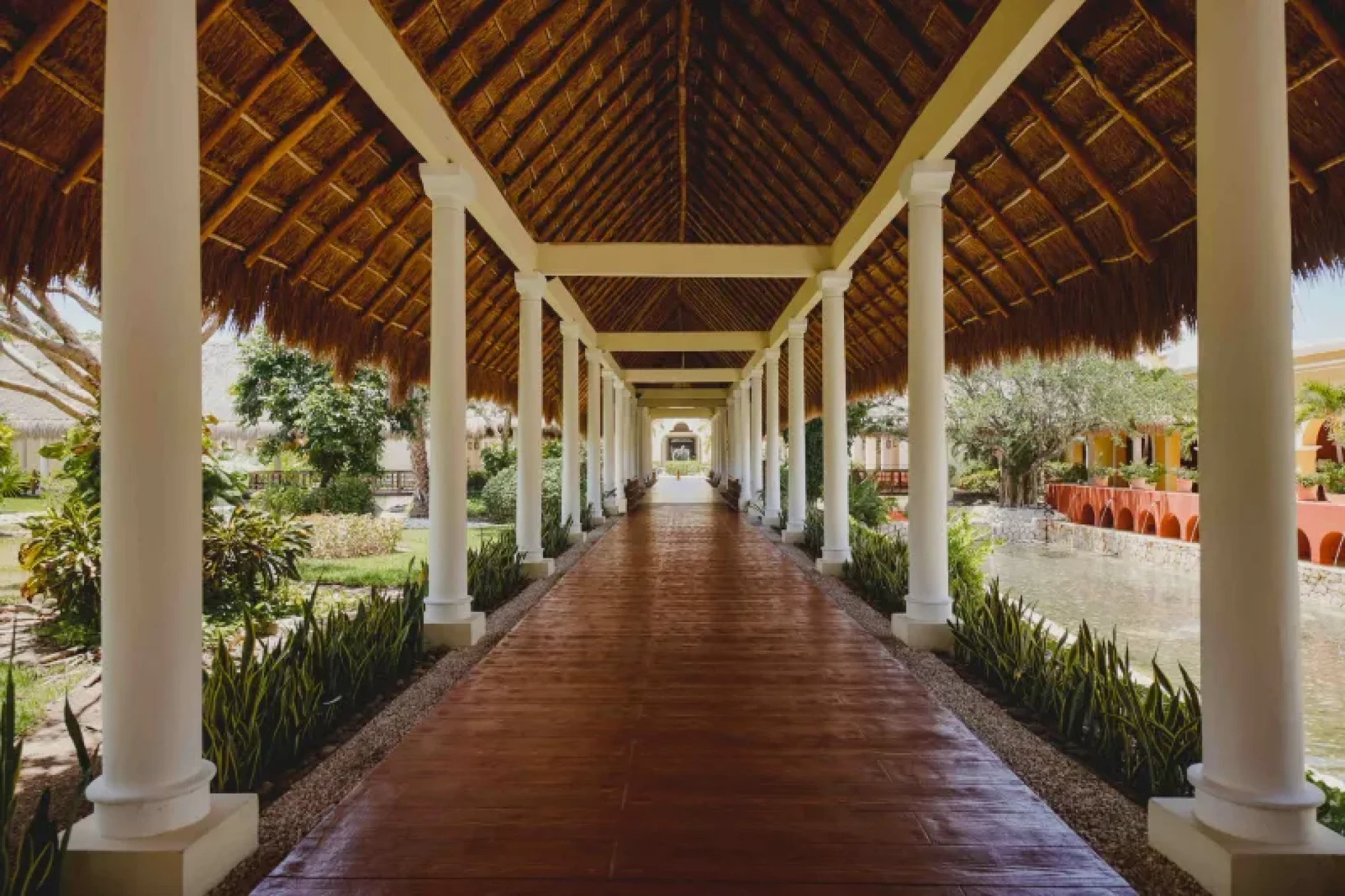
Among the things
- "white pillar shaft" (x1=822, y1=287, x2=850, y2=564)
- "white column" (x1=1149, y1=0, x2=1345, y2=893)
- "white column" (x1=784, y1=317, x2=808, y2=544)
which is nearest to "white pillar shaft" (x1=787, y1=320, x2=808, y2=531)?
"white column" (x1=784, y1=317, x2=808, y2=544)

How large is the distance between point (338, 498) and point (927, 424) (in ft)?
43.6

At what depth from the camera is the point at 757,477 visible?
15.4 metres

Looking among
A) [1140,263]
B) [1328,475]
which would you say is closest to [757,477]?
[1328,475]

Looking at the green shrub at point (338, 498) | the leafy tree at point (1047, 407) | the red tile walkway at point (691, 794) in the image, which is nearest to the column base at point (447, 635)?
the red tile walkway at point (691, 794)

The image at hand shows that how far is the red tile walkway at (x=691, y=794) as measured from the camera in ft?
7.45

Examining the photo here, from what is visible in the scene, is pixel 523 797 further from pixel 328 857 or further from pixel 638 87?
pixel 638 87

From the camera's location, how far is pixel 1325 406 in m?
13.2

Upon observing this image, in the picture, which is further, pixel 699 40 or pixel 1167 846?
pixel 699 40

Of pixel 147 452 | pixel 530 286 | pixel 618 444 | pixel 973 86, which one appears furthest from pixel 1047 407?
pixel 147 452

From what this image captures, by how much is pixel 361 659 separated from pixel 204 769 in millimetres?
1655

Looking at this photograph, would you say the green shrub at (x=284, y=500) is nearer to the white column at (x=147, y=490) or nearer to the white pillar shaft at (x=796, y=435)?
the white pillar shaft at (x=796, y=435)

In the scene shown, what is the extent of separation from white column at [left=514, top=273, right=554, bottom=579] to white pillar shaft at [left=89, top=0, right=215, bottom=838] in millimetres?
5136

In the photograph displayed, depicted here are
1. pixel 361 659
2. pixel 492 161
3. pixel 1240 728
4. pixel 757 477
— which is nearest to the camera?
pixel 1240 728

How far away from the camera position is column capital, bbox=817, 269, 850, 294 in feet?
24.7
